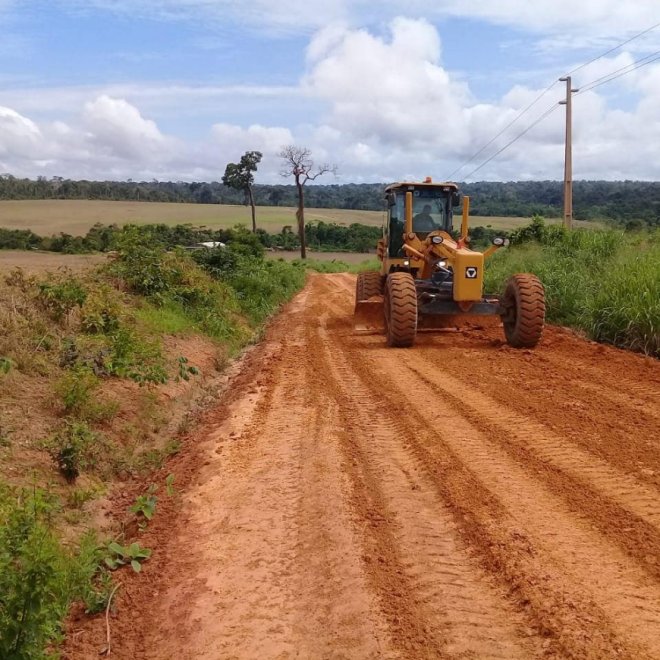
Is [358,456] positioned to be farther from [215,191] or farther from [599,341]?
[215,191]

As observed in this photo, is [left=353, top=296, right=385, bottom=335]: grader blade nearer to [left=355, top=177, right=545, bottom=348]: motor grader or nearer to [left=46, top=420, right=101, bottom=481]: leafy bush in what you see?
[left=355, top=177, right=545, bottom=348]: motor grader

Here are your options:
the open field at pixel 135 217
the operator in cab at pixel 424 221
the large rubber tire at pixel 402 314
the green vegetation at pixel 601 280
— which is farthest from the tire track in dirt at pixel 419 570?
the open field at pixel 135 217

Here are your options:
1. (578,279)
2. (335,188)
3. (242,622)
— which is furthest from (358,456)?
(335,188)

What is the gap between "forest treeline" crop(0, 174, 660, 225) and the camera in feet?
194

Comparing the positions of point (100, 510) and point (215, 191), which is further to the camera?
point (215, 191)

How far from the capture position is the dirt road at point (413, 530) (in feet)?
11.3

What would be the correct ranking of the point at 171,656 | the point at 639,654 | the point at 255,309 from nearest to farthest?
the point at 639,654, the point at 171,656, the point at 255,309

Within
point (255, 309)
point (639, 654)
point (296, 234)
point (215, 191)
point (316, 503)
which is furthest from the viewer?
point (215, 191)

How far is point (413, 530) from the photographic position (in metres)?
4.50

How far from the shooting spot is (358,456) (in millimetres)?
→ 5953

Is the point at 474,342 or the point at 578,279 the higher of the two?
the point at 578,279

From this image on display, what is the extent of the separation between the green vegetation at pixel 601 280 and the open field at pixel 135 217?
123 feet

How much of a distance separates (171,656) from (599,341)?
31.4 feet

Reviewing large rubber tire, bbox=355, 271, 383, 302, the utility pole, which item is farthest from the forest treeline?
large rubber tire, bbox=355, 271, 383, 302
